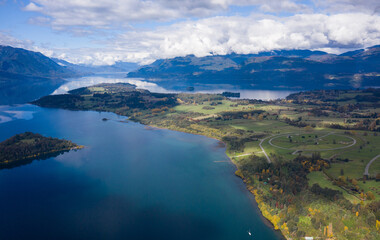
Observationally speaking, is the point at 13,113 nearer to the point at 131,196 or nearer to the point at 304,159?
the point at 131,196

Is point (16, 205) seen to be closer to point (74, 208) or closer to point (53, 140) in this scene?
point (74, 208)

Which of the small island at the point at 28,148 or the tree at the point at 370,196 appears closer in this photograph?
the tree at the point at 370,196

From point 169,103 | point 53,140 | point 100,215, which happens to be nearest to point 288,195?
point 100,215

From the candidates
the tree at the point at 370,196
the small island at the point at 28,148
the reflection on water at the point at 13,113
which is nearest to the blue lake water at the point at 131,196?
the small island at the point at 28,148

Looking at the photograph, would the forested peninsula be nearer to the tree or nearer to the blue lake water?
the tree

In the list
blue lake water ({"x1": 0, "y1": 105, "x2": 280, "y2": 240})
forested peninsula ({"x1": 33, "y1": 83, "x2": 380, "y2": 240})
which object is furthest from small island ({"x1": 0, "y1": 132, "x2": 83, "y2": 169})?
forested peninsula ({"x1": 33, "y1": 83, "x2": 380, "y2": 240})

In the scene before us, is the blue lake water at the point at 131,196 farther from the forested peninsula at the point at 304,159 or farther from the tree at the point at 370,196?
the tree at the point at 370,196
